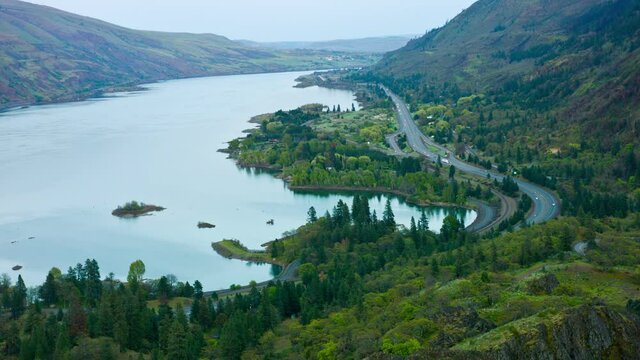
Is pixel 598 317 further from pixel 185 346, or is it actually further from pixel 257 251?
pixel 257 251

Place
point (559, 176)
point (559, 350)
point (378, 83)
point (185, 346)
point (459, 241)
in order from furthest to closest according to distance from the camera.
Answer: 1. point (378, 83)
2. point (559, 176)
3. point (459, 241)
4. point (185, 346)
5. point (559, 350)

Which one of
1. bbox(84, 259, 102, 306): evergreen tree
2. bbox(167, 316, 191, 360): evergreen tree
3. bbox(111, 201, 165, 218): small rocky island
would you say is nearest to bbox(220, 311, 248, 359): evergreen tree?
bbox(167, 316, 191, 360): evergreen tree

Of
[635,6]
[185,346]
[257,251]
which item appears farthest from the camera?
[635,6]

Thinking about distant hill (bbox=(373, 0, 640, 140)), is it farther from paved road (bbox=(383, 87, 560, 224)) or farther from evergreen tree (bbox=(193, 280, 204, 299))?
evergreen tree (bbox=(193, 280, 204, 299))

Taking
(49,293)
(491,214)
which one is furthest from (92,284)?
(491,214)

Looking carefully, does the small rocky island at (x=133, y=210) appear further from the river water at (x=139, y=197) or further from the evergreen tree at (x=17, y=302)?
the evergreen tree at (x=17, y=302)

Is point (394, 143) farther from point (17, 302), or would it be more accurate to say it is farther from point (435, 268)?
point (17, 302)

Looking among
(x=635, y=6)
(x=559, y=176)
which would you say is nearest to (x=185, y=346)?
(x=559, y=176)
